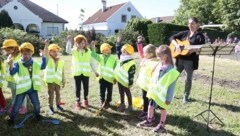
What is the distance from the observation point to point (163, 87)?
6.31 metres

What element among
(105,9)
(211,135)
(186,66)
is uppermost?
(105,9)

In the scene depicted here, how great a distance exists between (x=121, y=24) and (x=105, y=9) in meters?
5.44

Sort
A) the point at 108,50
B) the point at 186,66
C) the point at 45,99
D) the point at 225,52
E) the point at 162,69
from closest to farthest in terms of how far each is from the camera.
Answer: the point at 162,69
the point at 225,52
the point at 108,50
the point at 186,66
the point at 45,99

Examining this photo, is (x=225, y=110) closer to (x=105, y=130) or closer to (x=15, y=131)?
(x=105, y=130)

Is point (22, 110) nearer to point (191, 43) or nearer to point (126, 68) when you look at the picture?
point (126, 68)

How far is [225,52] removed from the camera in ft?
24.0

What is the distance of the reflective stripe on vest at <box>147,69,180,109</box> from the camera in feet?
20.6

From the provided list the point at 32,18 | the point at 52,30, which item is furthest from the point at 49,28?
the point at 32,18

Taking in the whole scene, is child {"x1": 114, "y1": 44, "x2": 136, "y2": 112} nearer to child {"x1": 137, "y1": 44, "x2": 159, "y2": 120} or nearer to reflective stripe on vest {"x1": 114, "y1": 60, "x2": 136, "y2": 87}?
reflective stripe on vest {"x1": 114, "y1": 60, "x2": 136, "y2": 87}

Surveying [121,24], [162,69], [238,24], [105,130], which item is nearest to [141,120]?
[105,130]

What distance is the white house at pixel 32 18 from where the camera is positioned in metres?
46.1

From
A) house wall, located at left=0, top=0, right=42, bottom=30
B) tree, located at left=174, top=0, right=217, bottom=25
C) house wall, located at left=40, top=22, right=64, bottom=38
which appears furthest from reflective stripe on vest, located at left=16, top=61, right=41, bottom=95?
tree, located at left=174, top=0, right=217, bottom=25

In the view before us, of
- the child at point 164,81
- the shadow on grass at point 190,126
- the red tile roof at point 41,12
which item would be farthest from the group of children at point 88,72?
the red tile roof at point 41,12

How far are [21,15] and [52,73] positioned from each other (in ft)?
138
